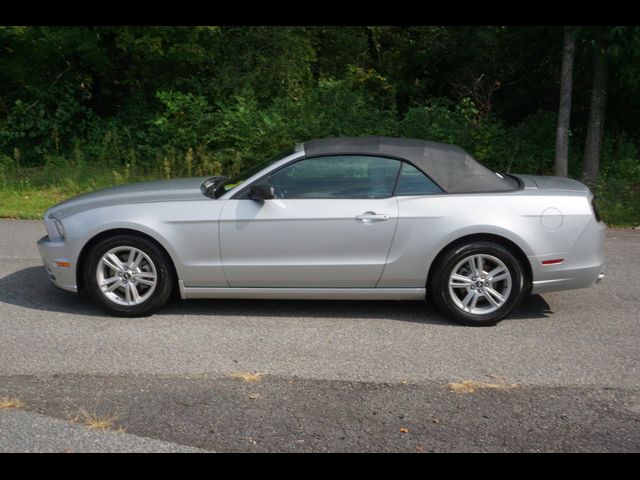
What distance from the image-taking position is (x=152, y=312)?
6254 millimetres

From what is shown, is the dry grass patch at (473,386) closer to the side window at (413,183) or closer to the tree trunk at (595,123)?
the side window at (413,183)

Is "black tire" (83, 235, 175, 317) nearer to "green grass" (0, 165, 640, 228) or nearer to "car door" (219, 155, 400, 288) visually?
"car door" (219, 155, 400, 288)

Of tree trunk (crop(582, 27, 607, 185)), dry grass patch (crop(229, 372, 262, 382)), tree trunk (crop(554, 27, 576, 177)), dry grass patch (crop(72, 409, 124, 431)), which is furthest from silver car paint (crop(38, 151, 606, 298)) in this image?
tree trunk (crop(582, 27, 607, 185))

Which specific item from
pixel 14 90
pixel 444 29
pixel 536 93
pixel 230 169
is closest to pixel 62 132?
pixel 14 90

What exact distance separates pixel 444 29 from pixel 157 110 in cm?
702

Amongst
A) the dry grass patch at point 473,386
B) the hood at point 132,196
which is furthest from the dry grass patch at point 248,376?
the hood at point 132,196

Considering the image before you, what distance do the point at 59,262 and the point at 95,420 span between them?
2.37 m

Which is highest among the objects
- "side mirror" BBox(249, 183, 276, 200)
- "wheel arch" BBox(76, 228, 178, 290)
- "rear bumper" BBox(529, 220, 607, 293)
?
"side mirror" BBox(249, 183, 276, 200)

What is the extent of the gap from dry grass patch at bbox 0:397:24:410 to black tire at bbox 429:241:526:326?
10.6ft

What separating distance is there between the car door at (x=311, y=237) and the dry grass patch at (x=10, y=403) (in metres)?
2.07

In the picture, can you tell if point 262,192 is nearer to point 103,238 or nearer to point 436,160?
point 103,238

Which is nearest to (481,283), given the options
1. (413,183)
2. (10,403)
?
(413,183)

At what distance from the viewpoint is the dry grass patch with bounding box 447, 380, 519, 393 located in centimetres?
478

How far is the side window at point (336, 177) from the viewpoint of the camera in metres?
6.23
